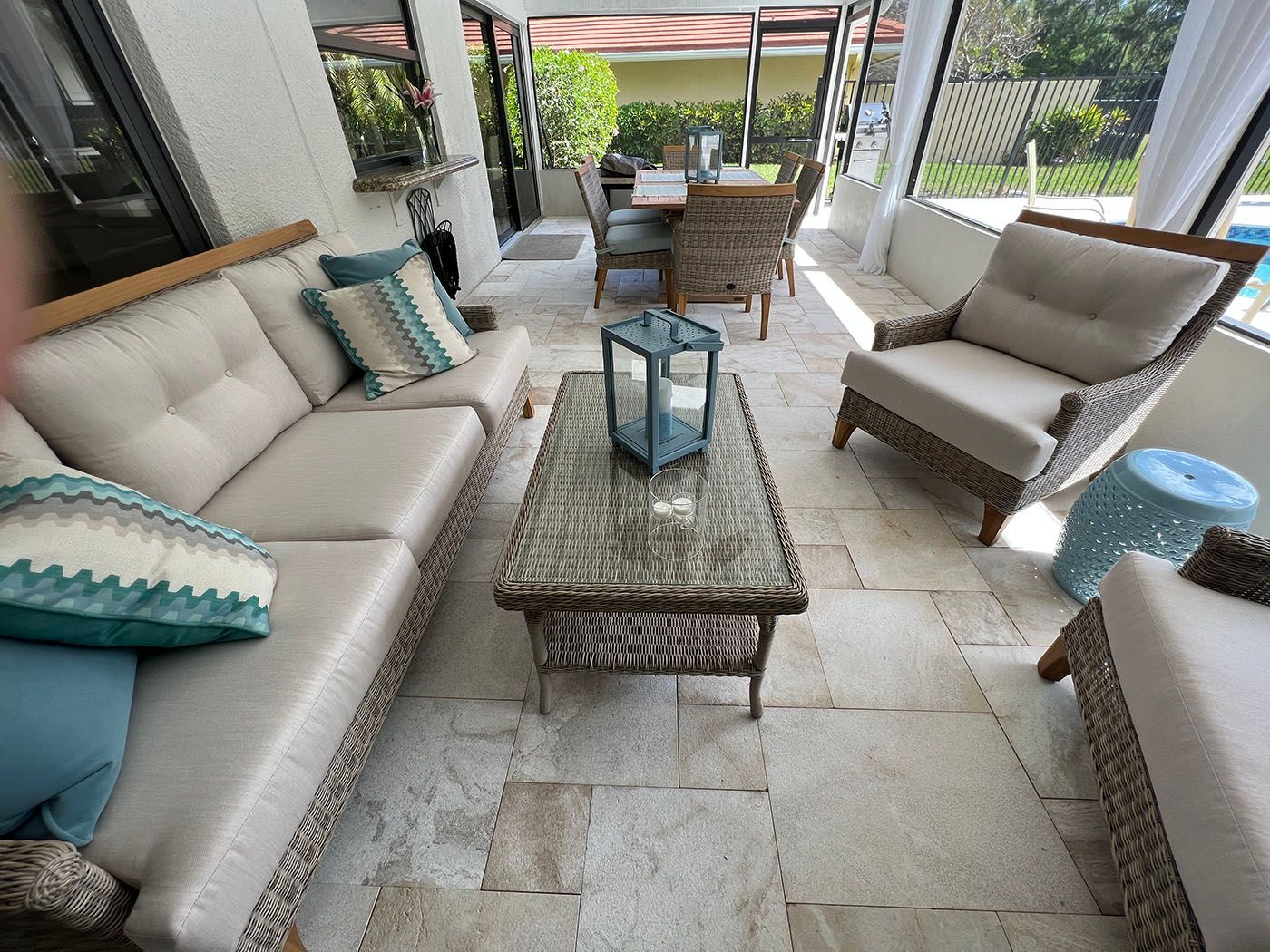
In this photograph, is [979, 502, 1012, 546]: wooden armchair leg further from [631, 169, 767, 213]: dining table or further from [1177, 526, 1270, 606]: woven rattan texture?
[631, 169, 767, 213]: dining table

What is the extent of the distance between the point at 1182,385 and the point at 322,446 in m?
2.99

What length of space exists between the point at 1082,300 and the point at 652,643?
1833mm

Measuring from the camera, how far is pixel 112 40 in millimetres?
1609

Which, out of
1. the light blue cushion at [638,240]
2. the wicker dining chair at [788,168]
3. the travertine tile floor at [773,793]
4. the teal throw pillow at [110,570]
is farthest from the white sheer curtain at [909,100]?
the teal throw pillow at [110,570]

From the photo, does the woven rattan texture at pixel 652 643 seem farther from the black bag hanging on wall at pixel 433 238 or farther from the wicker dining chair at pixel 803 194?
the wicker dining chair at pixel 803 194

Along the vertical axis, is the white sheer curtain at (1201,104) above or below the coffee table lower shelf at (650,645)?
above

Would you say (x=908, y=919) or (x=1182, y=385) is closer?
(x=908, y=919)

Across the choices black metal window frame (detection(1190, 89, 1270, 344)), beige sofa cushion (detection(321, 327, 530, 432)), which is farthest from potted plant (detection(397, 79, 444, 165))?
black metal window frame (detection(1190, 89, 1270, 344))

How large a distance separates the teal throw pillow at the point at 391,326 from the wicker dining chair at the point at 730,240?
1.56m

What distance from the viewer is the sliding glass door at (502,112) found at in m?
4.72

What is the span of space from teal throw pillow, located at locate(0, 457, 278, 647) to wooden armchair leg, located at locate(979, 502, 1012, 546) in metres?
2.04

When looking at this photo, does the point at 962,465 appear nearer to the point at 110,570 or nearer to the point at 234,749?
the point at 234,749

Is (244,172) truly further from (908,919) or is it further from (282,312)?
(908,919)

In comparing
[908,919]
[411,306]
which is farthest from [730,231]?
[908,919]
